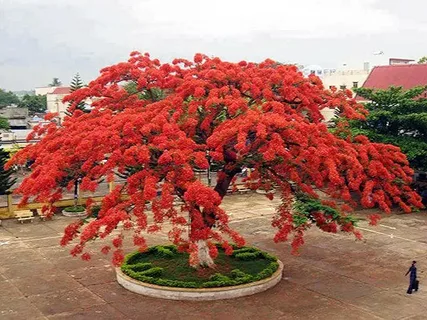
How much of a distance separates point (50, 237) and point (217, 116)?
30.5 ft

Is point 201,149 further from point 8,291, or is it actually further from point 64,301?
point 8,291

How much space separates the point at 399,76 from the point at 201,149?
25546 mm

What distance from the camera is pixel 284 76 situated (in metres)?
14.5

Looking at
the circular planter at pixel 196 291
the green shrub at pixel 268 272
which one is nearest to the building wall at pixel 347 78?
the green shrub at pixel 268 272

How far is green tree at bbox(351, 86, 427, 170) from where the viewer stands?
23.8m

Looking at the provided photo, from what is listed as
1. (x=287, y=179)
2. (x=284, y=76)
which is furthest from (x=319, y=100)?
(x=287, y=179)

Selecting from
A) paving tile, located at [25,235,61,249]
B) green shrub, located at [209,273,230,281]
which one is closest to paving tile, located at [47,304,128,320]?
green shrub, located at [209,273,230,281]

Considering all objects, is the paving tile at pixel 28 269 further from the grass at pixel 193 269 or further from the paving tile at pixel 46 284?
the grass at pixel 193 269

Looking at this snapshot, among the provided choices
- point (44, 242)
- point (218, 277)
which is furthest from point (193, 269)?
point (44, 242)

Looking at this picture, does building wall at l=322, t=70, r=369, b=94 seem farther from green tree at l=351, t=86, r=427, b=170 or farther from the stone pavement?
the stone pavement

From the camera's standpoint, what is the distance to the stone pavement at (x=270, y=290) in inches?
509

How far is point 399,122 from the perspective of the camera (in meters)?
24.6

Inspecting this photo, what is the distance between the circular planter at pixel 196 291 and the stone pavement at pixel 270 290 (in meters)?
0.17

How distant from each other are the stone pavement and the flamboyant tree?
4.51 feet
